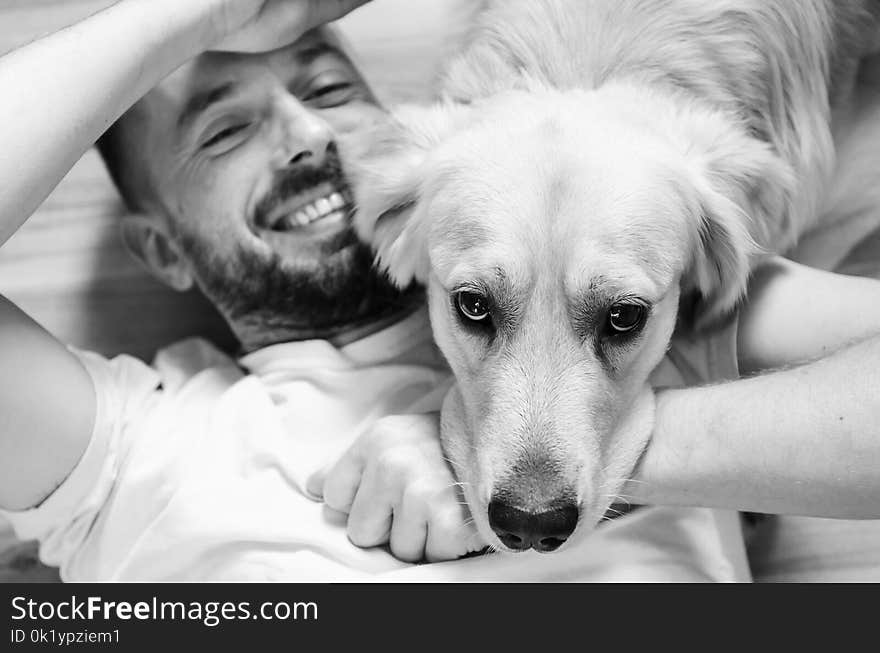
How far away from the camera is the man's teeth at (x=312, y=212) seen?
5.67 ft

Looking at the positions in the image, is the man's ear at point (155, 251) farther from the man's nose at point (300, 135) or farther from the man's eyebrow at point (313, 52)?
the man's eyebrow at point (313, 52)

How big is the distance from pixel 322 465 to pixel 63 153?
0.69 meters

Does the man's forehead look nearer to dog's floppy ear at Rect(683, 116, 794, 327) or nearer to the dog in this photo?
the dog

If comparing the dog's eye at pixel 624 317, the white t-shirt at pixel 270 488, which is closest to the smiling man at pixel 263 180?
the white t-shirt at pixel 270 488

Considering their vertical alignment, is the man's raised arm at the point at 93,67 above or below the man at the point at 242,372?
above

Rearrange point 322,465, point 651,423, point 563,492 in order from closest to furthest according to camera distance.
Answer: point 563,492 < point 651,423 < point 322,465

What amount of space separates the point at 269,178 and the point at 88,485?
0.66 metres

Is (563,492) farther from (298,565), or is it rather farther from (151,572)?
(151,572)

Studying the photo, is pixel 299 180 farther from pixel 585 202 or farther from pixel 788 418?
pixel 788 418

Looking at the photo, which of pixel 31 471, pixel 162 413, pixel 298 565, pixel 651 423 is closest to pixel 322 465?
pixel 298 565

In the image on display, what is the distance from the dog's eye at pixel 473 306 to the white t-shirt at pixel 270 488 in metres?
0.37

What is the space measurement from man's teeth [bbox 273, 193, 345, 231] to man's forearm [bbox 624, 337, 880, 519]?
78 centimetres

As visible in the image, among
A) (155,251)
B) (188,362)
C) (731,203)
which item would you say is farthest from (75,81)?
(731,203)

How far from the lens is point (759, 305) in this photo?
146 centimetres
